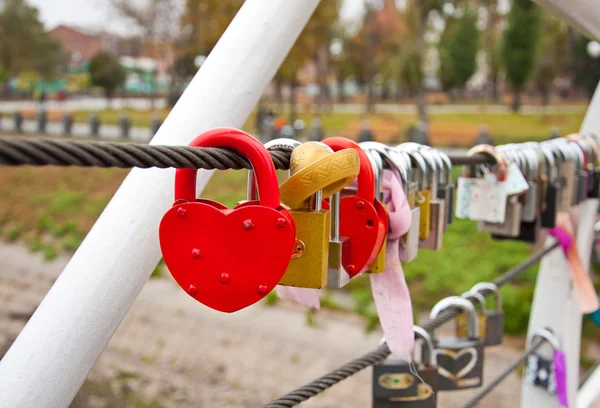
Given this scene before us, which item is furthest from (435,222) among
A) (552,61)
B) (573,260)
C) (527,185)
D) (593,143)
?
(552,61)

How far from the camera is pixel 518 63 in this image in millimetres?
22859

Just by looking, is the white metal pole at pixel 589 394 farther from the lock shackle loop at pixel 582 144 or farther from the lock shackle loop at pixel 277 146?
the lock shackle loop at pixel 277 146

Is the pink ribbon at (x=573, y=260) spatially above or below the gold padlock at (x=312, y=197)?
below

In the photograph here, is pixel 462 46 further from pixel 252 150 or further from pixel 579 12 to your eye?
pixel 252 150

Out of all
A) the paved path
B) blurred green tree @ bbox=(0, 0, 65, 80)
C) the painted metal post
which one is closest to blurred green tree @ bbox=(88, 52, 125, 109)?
blurred green tree @ bbox=(0, 0, 65, 80)

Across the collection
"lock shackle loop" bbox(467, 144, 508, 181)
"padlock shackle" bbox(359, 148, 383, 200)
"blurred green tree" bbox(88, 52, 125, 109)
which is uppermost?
"padlock shackle" bbox(359, 148, 383, 200)

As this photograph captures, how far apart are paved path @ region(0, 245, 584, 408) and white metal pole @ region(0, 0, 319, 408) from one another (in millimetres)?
5591

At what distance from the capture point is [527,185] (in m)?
1.62

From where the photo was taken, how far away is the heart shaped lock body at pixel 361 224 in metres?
0.99

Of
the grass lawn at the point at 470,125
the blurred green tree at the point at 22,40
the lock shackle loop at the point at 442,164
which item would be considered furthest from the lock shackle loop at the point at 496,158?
the blurred green tree at the point at 22,40

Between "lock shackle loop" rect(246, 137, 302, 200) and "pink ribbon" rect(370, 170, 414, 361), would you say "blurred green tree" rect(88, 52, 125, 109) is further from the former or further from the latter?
"lock shackle loop" rect(246, 137, 302, 200)

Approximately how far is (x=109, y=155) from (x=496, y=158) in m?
1.11

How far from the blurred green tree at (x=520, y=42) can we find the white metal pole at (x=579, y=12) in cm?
2187

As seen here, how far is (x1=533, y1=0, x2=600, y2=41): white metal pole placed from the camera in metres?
1.36
